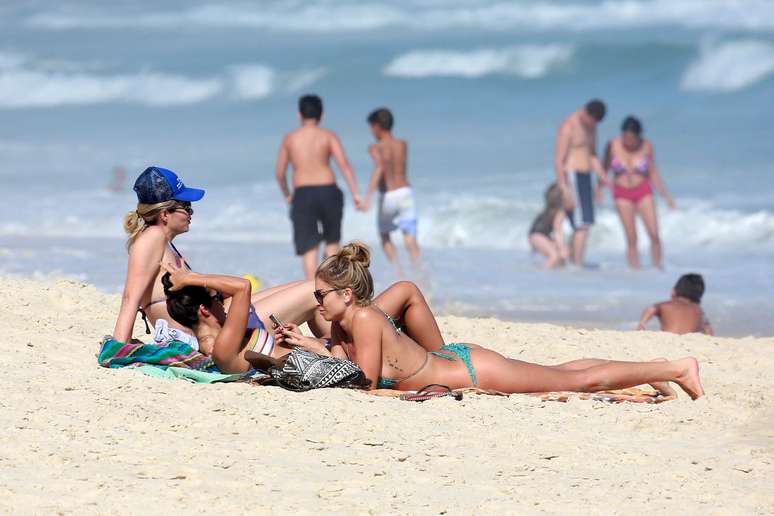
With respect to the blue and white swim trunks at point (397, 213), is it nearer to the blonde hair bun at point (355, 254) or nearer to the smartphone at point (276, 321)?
the smartphone at point (276, 321)

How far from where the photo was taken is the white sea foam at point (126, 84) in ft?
107

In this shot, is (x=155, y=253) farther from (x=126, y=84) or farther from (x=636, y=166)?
(x=126, y=84)

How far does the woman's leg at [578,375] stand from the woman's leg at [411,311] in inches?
8.8

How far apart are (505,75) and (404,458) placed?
2768cm

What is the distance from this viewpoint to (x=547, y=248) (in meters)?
13.1

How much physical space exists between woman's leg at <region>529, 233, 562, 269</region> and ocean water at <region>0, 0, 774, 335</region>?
261mm

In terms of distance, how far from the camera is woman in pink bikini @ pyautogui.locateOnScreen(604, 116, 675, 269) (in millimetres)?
13102

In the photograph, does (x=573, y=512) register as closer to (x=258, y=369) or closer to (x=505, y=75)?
(x=258, y=369)

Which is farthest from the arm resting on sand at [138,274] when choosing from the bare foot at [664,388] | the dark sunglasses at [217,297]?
the bare foot at [664,388]

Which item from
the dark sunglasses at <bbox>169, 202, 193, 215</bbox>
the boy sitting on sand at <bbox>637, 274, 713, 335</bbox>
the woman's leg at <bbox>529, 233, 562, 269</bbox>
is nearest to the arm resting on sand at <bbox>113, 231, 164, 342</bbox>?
the dark sunglasses at <bbox>169, 202, 193, 215</bbox>

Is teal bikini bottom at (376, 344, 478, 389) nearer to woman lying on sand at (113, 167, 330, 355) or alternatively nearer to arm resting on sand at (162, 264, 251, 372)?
woman lying on sand at (113, 167, 330, 355)

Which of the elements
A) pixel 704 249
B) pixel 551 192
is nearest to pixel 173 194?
pixel 551 192

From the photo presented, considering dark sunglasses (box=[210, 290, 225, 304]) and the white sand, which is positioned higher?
dark sunglasses (box=[210, 290, 225, 304])

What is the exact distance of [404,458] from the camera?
4.29 m
